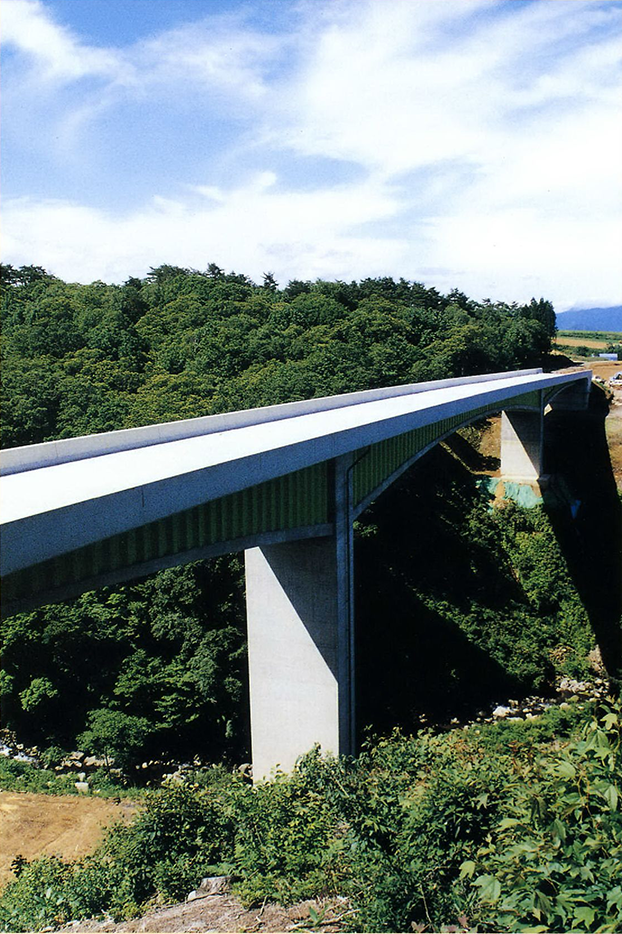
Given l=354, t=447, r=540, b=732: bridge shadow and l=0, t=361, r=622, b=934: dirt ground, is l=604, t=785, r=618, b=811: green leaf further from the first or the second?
l=354, t=447, r=540, b=732: bridge shadow

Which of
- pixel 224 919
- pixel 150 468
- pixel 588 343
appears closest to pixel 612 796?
pixel 224 919

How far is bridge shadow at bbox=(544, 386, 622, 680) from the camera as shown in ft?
95.0

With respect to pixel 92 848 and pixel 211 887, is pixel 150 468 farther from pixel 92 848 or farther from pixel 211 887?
pixel 92 848

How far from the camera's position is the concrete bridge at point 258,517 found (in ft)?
23.3

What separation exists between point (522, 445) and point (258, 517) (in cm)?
2776

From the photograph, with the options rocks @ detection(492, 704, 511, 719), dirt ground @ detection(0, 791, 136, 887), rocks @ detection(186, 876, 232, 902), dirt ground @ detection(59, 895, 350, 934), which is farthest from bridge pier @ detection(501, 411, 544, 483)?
dirt ground @ detection(59, 895, 350, 934)

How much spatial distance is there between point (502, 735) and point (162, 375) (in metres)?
29.4

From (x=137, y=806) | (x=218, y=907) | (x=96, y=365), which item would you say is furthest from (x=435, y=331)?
(x=218, y=907)

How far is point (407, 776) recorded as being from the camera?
974cm

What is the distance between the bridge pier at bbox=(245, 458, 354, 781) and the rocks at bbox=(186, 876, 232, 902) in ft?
18.9

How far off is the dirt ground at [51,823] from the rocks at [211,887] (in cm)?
662

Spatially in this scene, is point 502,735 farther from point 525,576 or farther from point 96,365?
point 96,365

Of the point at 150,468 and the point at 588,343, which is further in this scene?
the point at 588,343

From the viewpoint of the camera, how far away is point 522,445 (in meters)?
36.3
